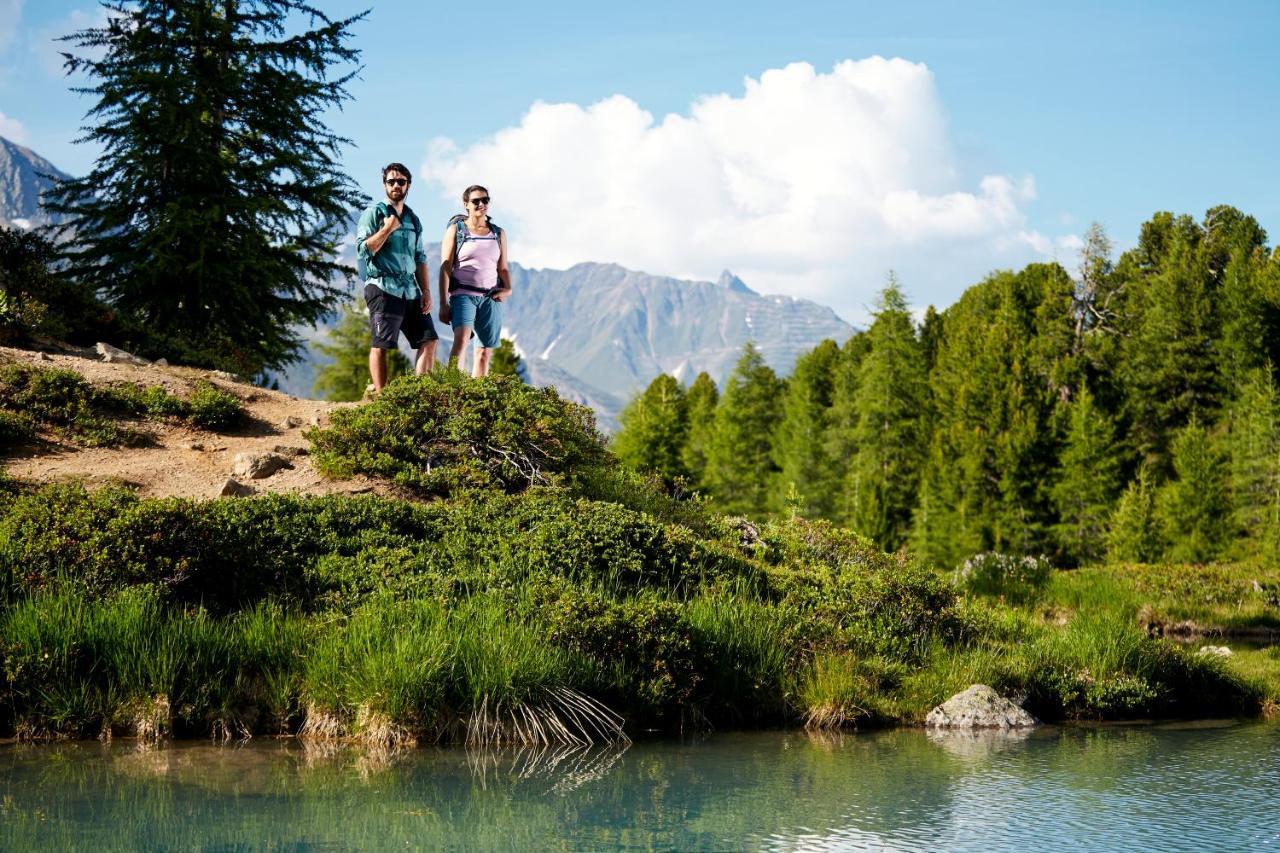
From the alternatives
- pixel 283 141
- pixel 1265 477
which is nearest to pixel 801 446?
pixel 1265 477

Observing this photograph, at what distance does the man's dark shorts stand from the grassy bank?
782 mm

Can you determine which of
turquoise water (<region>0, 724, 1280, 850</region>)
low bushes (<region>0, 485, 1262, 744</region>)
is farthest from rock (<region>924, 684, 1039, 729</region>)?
turquoise water (<region>0, 724, 1280, 850</region>)

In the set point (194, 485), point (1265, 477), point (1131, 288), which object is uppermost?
point (1131, 288)

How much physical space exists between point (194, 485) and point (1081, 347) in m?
41.5

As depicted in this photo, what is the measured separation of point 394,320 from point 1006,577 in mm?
12317

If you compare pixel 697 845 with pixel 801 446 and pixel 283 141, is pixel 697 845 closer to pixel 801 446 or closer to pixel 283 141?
pixel 283 141

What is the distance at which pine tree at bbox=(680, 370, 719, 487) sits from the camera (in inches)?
2542

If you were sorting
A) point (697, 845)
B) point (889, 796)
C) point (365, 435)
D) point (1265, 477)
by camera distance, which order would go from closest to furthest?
point (697, 845), point (889, 796), point (365, 435), point (1265, 477)

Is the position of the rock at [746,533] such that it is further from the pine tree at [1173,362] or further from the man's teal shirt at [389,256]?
the pine tree at [1173,362]

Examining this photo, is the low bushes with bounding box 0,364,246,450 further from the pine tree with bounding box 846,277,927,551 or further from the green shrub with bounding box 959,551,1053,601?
the pine tree with bounding box 846,277,927,551

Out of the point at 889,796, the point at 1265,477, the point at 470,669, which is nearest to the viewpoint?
the point at 889,796

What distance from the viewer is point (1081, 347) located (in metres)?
46.4

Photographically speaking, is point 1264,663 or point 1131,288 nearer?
point 1264,663

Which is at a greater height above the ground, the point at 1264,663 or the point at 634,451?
→ the point at 634,451
